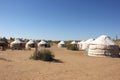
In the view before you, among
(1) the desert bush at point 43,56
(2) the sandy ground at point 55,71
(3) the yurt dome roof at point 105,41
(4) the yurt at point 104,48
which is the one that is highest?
(3) the yurt dome roof at point 105,41

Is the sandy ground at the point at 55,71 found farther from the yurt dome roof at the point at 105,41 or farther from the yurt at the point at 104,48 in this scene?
the yurt dome roof at the point at 105,41

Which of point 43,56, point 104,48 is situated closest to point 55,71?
point 43,56

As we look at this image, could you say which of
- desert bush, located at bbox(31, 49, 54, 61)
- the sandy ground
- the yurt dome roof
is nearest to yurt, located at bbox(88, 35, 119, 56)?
the yurt dome roof

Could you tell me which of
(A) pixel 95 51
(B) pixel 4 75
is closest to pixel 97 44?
→ (A) pixel 95 51

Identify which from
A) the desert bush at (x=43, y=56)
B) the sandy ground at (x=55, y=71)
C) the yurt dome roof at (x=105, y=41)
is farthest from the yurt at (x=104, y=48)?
the sandy ground at (x=55, y=71)

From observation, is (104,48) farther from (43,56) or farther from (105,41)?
(43,56)

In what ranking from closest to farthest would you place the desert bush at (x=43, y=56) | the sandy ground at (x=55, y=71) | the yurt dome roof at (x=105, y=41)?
the sandy ground at (x=55, y=71)
the desert bush at (x=43, y=56)
the yurt dome roof at (x=105, y=41)

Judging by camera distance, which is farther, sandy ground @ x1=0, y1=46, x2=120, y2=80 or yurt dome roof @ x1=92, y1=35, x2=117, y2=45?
yurt dome roof @ x1=92, y1=35, x2=117, y2=45

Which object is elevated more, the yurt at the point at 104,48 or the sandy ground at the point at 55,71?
the yurt at the point at 104,48

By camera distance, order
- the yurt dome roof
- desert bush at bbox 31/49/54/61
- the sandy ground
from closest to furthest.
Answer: the sandy ground < desert bush at bbox 31/49/54/61 < the yurt dome roof

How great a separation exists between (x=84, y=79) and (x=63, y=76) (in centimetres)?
116

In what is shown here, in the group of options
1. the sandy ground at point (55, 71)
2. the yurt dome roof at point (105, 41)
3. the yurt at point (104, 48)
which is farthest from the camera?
the yurt dome roof at point (105, 41)

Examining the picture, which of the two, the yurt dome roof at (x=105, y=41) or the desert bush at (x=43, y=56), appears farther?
the yurt dome roof at (x=105, y=41)

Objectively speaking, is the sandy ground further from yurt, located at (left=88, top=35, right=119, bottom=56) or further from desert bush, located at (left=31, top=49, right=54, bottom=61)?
yurt, located at (left=88, top=35, right=119, bottom=56)
